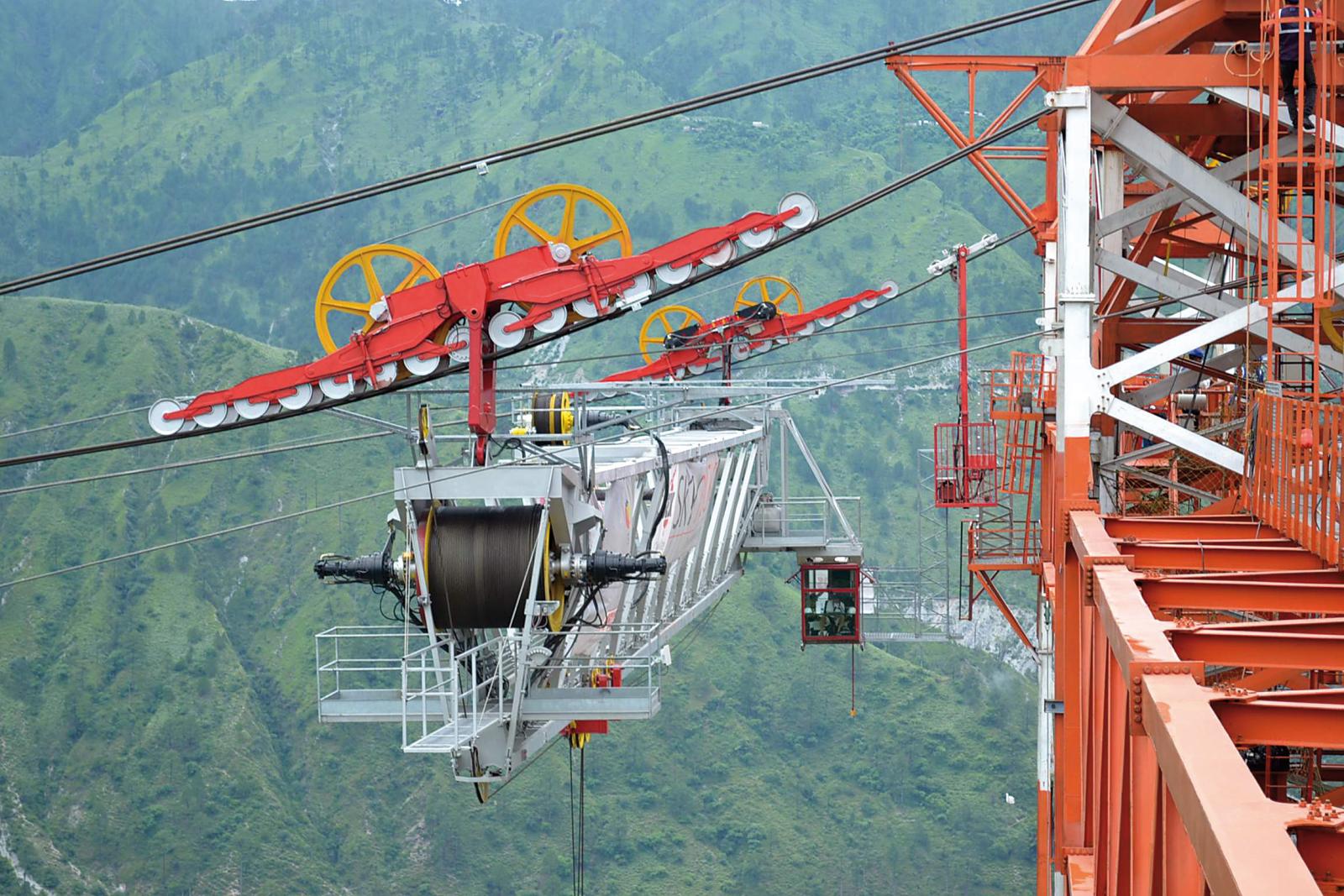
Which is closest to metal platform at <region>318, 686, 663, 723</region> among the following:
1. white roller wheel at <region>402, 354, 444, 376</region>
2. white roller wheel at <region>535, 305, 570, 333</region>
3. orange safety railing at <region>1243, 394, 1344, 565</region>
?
white roller wheel at <region>402, 354, 444, 376</region>

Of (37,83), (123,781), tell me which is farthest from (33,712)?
(37,83)

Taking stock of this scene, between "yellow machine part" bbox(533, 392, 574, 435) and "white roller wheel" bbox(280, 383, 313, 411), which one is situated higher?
"white roller wheel" bbox(280, 383, 313, 411)

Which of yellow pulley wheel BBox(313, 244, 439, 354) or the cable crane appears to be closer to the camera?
yellow pulley wheel BBox(313, 244, 439, 354)

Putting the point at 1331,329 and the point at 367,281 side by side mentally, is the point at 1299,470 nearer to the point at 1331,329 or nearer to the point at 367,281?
the point at 1331,329

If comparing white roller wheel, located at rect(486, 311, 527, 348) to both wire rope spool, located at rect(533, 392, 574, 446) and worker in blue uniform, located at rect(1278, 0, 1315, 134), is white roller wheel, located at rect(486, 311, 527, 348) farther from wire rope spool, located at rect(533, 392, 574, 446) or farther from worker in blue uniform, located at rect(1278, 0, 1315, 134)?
worker in blue uniform, located at rect(1278, 0, 1315, 134)

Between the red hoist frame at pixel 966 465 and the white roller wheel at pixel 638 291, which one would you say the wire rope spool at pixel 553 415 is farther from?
the red hoist frame at pixel 966 465

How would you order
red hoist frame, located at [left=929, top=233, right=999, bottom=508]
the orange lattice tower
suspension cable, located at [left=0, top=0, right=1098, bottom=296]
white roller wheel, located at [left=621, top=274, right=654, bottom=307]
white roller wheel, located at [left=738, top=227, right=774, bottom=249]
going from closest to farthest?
the orange lattice tower
suspension cable, located at [left=0, top=0, right=1098, bottom=296]
white roller wheel, located at [left=621, top=274, right=654, bottom=307]
white roller wheel, located at [left=738, top=227, right=774, bottom=249]
red hoist frame, located at [left=929, top=233, right=999, bottom=508]

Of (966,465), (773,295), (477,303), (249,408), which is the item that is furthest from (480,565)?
(773,295)
